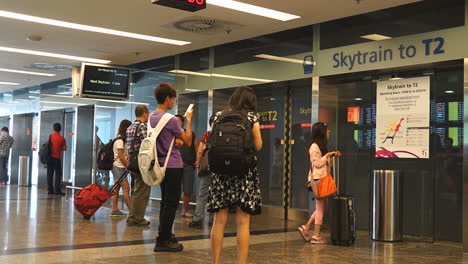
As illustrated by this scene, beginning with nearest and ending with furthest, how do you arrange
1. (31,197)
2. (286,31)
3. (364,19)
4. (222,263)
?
(222,263), (364,19), (286,31), (31,197)

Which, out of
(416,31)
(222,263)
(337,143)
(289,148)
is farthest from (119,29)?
(222,263)

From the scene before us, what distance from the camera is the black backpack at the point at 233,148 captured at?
4.38m

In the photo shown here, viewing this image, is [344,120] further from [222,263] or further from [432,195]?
[222,263]

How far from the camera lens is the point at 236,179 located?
4559 mm

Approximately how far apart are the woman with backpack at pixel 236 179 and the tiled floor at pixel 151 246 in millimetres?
1113

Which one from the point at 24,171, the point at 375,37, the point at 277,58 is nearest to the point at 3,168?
the point at 24,171

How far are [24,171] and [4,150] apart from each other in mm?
921

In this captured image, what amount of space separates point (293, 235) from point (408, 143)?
2.04 meters

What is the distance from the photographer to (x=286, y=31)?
32.0ft

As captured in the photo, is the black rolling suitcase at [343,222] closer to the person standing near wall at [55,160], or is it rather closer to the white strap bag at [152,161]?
the white strap bag at [152,161]

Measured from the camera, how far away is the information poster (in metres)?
7.80

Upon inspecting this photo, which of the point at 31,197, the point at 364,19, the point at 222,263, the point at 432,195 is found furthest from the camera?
the point at 31,197

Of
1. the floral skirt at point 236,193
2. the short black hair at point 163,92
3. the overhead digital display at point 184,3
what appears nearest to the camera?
the floral skirt at point 236,193

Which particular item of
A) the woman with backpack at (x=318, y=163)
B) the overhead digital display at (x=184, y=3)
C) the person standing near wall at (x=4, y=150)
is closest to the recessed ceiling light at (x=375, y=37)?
the woman with backpack at (x=318, y=163)
